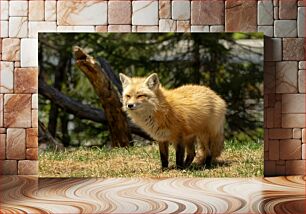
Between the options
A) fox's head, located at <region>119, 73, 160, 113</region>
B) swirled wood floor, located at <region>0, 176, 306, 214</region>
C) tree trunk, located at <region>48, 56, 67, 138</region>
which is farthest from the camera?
tree trunk, located at <region>48, 56, 67, 138</region>

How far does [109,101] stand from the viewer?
17.9 ft

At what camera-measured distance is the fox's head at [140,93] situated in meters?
5.18

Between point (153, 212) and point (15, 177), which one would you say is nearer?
point (153, 212)

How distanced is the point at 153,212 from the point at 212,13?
2103mm

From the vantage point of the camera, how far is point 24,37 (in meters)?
5.25

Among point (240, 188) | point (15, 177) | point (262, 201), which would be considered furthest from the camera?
point (15, 177)

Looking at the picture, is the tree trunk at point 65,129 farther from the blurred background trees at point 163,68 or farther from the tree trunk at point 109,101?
the tree trunk at point 109,101

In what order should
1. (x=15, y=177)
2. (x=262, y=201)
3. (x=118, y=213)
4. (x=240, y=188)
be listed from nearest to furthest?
(x=118, y=213)
(x=262, y=201)
(x=240, y=188)
(x=15, y=177)

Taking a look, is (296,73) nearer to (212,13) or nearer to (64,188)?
(212,13)

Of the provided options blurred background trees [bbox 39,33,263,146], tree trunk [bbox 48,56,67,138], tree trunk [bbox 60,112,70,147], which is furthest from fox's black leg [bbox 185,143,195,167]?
tree trunk [bbox 48,56,67,138]

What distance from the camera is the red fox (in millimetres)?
5227

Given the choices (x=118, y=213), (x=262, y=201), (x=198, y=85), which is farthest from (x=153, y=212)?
(x=198, y=85)

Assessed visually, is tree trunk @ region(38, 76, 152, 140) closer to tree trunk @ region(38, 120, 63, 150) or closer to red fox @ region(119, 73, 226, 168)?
red fox @ region(119, 73, 226, 168)

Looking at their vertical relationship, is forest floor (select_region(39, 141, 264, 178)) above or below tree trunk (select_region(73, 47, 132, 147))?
below
